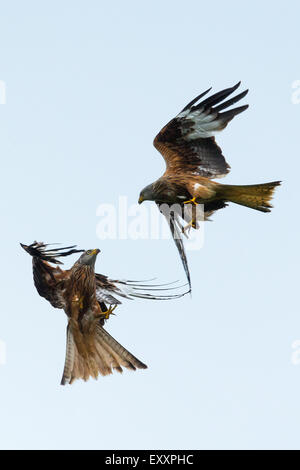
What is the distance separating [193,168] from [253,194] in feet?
3.41

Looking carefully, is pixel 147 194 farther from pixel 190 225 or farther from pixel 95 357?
pixel 95 357

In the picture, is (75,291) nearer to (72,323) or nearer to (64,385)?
(72,323)

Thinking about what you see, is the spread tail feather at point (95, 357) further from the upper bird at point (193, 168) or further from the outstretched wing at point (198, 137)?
the outstretched wing at point (198, 137)

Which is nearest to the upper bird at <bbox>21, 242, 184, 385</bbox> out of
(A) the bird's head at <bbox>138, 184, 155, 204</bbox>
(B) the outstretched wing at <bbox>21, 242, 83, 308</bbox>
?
(B) the outstretched wing at <bbox>21, 242, 83, 308</bbox>

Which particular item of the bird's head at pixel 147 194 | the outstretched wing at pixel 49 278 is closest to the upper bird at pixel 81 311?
the outstretched wing at pixel 49 278

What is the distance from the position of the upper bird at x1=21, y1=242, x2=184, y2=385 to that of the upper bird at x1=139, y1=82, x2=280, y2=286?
1228 mm

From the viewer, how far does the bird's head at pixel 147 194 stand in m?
10.6

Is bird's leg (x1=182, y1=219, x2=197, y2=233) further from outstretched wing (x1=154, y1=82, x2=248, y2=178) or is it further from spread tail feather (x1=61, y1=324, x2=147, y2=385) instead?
spread tail feather (x1=61, y1=324, x2=147, y2=385)

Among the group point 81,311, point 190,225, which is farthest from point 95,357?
point 190,225

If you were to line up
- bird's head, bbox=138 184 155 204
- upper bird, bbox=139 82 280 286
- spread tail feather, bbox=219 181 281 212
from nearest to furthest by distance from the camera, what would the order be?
spread tail feather, bbox=219 181 281 212 < upper bird, bbox=139 82 280 286 < bird's head, bbox=138 184 155 204

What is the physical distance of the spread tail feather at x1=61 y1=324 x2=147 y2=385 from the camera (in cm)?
955

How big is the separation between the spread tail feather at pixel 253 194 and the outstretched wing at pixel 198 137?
49cm

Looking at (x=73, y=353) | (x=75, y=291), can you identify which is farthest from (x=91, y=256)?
(x=73, y=353)

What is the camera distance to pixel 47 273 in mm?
9484
